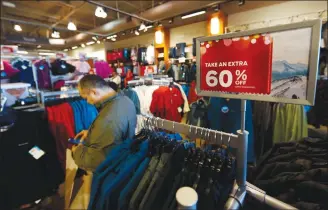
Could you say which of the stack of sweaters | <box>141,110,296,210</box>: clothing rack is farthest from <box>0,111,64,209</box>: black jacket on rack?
the stack of sweaters

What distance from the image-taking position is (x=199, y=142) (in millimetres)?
1072

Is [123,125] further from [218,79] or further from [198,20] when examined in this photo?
[198,20]

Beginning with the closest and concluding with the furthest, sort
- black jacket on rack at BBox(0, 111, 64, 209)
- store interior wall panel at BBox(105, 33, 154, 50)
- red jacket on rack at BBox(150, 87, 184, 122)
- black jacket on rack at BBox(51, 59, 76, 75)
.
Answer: black jacket on rack at BBox(0, 111, 64, 209)
red jacket on rack at BBox(150, 87, 184, 122)
black jacket on rack at BBox(51, 59, 76, 75)
store interior wall panel at BBox(105, 33, 154, 50)

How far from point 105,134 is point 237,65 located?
39.8 inches

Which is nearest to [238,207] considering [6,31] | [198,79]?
[198,79]

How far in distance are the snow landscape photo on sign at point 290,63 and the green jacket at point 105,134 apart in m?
1.04

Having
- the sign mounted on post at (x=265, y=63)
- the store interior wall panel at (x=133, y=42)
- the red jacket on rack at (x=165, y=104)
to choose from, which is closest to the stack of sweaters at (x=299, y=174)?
the sign mounted on post at (x=265, y=63)

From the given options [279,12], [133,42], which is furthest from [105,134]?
[133,42]

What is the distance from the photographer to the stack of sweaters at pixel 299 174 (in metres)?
0.69

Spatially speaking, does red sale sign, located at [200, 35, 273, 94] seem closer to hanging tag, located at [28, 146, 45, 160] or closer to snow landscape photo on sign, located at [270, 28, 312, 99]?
snow landscape photo on sign, located at [270, 28, 312, 99]

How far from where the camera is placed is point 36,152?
6.88 ft

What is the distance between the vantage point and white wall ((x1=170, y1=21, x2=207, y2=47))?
17.5 ft

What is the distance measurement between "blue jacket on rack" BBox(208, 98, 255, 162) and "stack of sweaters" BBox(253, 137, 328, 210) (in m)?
0.99

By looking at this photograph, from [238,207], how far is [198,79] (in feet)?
1.84
